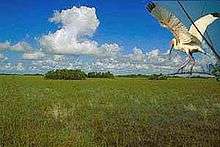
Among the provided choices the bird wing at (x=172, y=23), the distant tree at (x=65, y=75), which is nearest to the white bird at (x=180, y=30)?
the bird wing at (x=172, y=23)

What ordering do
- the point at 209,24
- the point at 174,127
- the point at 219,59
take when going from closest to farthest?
the point at 219,59, the point at 209,24, the point at 174,127

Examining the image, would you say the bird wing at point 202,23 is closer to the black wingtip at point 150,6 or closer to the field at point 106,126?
the black wingtip at point 150,6

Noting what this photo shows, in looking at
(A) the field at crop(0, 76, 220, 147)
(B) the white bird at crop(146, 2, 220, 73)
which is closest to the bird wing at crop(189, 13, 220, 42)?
(B) the white bird at crop(146, 2, 220, 73)

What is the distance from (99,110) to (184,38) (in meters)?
6.86

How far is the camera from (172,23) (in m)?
1.07

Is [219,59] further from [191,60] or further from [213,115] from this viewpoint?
[213,115]

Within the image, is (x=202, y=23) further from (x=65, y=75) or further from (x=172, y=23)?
(x=65, y=75)

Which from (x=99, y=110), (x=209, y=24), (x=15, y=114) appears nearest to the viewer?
(x=209, y=24)

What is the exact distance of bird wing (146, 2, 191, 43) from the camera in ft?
3.39

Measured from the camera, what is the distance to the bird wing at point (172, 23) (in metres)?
1.03

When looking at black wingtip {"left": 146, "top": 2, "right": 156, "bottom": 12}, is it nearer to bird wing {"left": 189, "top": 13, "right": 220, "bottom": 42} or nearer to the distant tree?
bird wing {"left": 189, "top": 13, "right": 220, "bottom": 42}

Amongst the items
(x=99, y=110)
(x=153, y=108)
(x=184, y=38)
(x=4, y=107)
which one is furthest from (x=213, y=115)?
(x=184, y=38)

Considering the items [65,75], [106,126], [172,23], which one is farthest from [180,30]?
[65,75]

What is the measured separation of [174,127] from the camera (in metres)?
5.79
